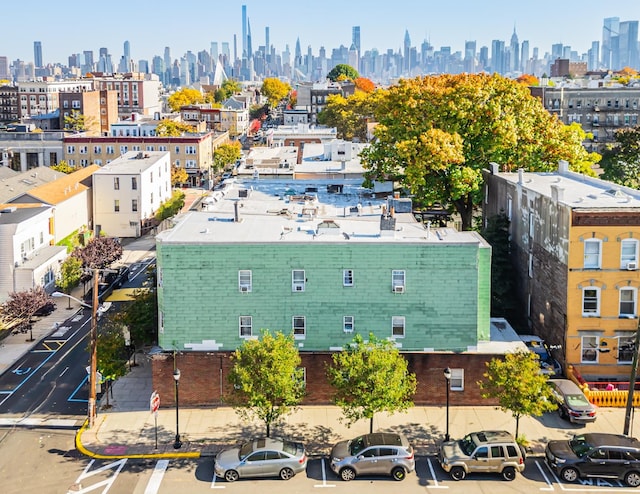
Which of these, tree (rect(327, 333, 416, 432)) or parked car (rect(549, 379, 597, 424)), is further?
parked car (rect(549, 379, 597, 424))

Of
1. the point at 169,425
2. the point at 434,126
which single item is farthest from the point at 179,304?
the point at 434,126

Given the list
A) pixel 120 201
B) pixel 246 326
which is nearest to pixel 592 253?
pixel 246 326

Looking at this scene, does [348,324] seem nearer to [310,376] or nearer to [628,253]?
[310,376]

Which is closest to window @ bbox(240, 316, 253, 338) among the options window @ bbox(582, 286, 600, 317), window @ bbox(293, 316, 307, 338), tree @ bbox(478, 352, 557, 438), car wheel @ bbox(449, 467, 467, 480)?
window @ bbox(293, 316, 307, 338)

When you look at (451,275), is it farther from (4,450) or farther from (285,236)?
(4,450)

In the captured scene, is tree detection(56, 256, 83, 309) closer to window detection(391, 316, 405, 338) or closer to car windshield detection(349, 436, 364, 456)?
window detection(391, 316, 405, 338)
